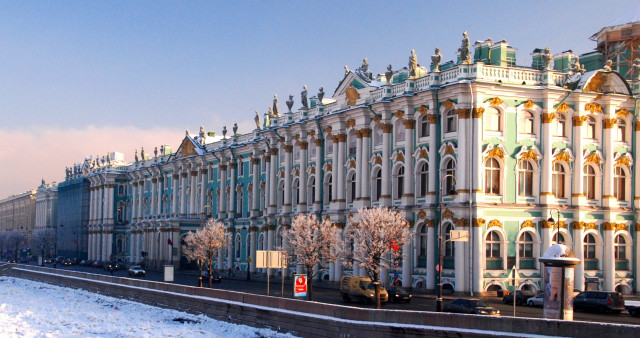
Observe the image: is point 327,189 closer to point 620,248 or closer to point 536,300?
point 620,248

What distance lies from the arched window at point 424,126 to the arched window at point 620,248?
574 inches

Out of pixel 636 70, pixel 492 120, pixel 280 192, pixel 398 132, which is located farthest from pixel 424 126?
pixel 280 192

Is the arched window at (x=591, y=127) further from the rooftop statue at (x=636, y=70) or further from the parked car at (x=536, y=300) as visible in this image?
the parked car at (x=536, y=300)

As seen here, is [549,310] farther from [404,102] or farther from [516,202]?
[404,102]

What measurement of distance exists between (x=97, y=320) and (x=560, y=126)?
32.9 meters

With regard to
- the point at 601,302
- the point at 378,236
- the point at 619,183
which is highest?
the point at 619,183

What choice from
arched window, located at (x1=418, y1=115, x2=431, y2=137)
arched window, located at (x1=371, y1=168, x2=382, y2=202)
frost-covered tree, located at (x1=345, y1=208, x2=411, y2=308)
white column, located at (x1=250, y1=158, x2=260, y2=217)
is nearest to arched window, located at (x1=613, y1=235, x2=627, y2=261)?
arched window, located at (x1=418, y1=115, x2=431, y2=137)

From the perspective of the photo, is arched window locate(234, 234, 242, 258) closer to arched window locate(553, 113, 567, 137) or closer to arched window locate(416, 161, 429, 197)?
arched window locate(416, 161, 429, 197)

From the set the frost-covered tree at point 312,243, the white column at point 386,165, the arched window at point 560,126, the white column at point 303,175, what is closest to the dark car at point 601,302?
the arched window at point 560,126

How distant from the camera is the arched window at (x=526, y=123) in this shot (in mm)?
52062

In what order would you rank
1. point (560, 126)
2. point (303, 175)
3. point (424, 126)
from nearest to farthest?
point (560, 126)
point (424, 126)
point (303, 175)

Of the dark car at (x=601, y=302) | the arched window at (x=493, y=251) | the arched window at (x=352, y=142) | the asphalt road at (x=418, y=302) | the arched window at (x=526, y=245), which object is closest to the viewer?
the asphalt road at (x=418, y=302)

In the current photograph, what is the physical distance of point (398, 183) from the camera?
185ft

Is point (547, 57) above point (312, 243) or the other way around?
above
